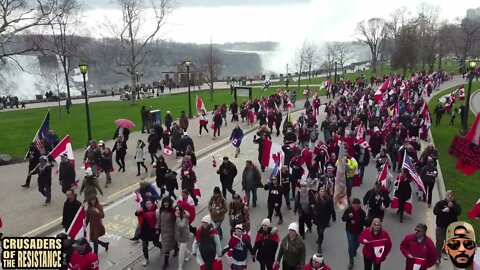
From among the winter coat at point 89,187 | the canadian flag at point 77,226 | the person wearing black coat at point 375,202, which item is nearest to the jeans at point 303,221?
the person wearing black coat at point 375,202

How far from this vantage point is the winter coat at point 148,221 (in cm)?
885

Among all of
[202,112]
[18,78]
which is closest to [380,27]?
[18,78]

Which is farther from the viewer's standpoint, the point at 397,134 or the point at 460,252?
the point at 397,134

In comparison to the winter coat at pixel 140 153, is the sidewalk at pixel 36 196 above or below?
below

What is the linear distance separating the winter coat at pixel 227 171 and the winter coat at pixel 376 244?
17.2ft

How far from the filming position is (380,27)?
112188 mm

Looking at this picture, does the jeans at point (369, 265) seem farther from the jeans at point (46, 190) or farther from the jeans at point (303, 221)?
the jeans at point (46, 190)

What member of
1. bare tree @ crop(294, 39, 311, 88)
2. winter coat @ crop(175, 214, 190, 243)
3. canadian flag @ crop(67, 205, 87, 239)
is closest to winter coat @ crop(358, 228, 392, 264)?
winter coat @ crop(175, 214, 190, 243)

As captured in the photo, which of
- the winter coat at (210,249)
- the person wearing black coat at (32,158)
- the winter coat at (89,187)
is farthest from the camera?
the person wearing black coat at (32,158)

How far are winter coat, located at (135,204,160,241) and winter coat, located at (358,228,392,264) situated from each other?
407 cm

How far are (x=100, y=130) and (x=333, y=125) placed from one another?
558 inches

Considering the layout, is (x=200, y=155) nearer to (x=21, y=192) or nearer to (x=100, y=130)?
(x=21, y=192)

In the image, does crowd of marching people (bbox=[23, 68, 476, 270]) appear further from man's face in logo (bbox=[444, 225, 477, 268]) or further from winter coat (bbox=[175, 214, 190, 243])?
man's face in logo (bbox=[444, 225, 477, 268])

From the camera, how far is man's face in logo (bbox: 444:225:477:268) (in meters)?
6.43
